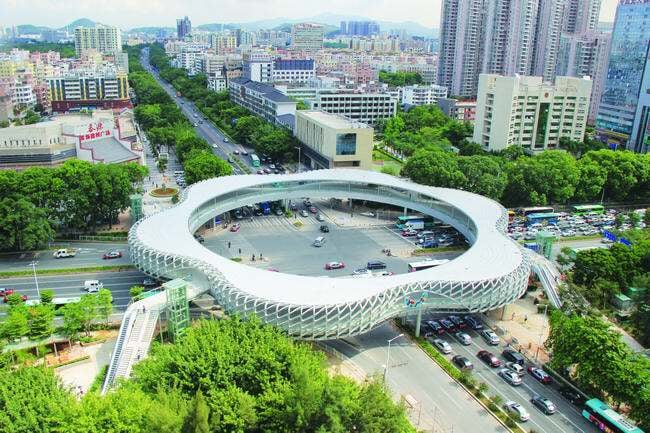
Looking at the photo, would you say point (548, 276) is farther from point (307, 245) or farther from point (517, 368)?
point (307, 245)

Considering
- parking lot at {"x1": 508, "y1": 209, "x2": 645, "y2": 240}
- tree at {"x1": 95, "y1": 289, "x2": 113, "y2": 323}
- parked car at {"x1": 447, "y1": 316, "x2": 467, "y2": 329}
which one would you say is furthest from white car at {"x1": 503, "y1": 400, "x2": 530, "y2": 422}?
parking lot at {"x1": 508, "y1": 209, "x2": 645, "y2": 240}

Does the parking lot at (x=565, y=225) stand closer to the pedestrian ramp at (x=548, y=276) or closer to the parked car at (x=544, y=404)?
the pedestrian ramp at (x=548, y=276)

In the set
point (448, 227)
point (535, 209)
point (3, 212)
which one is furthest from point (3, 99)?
point (535, 209)

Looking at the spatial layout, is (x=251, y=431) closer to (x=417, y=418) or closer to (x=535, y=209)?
Result: (x=417, y=418)

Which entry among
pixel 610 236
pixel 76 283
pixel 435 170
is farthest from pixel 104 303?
pixel 610 236

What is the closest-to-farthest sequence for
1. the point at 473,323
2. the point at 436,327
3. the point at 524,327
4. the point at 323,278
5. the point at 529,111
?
the point at 323,278, the point at 436,327, the point at 473,323, the point at 524,327, the point at 529,111

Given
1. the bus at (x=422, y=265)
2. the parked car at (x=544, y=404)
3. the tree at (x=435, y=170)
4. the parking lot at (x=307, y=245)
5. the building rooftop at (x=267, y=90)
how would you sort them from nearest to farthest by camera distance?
the parked car at (x=544, y=404), the bus at (x=422, y=265), the parking lot at (x=307, y=245), the tree at (x=435, y=170), the building rooftop at (x=267, y=90)

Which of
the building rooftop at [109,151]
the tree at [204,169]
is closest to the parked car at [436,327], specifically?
the tree at [204,169]
